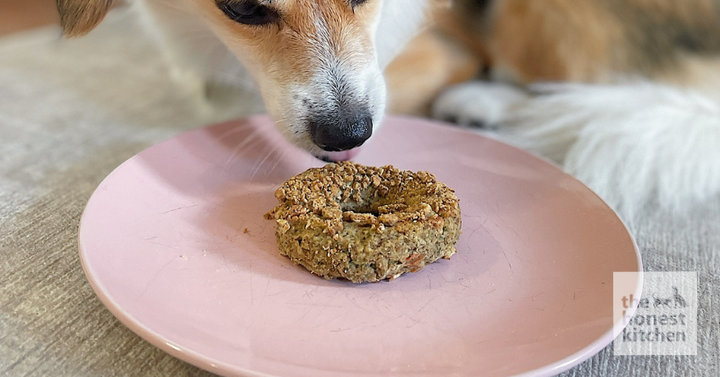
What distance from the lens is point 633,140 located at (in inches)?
45.2

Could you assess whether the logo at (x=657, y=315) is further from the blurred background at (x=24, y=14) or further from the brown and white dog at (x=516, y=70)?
the blurred background at (x=24, y=14)

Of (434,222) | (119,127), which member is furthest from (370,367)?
(119,127)

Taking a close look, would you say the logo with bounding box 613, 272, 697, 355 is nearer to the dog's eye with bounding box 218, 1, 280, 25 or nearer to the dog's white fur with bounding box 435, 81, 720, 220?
the dog's white fur with bounding box 435, 81, 720, 220

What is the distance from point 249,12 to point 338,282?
1.64ft

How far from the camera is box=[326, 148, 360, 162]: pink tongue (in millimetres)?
955

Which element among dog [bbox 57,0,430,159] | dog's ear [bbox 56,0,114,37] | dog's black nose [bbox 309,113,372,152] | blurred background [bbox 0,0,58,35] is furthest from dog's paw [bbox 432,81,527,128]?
blurred background [bbox 0,0,58,35]

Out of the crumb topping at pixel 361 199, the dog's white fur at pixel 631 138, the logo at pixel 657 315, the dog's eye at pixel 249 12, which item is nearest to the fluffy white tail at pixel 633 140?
the dog's white fur at pixel 631 138

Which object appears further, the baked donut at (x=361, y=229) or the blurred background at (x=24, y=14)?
the blurred background at (x=24, y=14)

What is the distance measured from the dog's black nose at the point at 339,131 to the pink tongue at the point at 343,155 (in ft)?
0.15

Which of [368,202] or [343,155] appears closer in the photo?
[368,202]

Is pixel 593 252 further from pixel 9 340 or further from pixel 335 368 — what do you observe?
pixel 9 340

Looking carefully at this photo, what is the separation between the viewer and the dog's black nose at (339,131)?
0.89 m

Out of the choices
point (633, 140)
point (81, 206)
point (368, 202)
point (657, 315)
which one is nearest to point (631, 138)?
point (633, 140)

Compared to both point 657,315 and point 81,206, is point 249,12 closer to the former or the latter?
point 81,206
